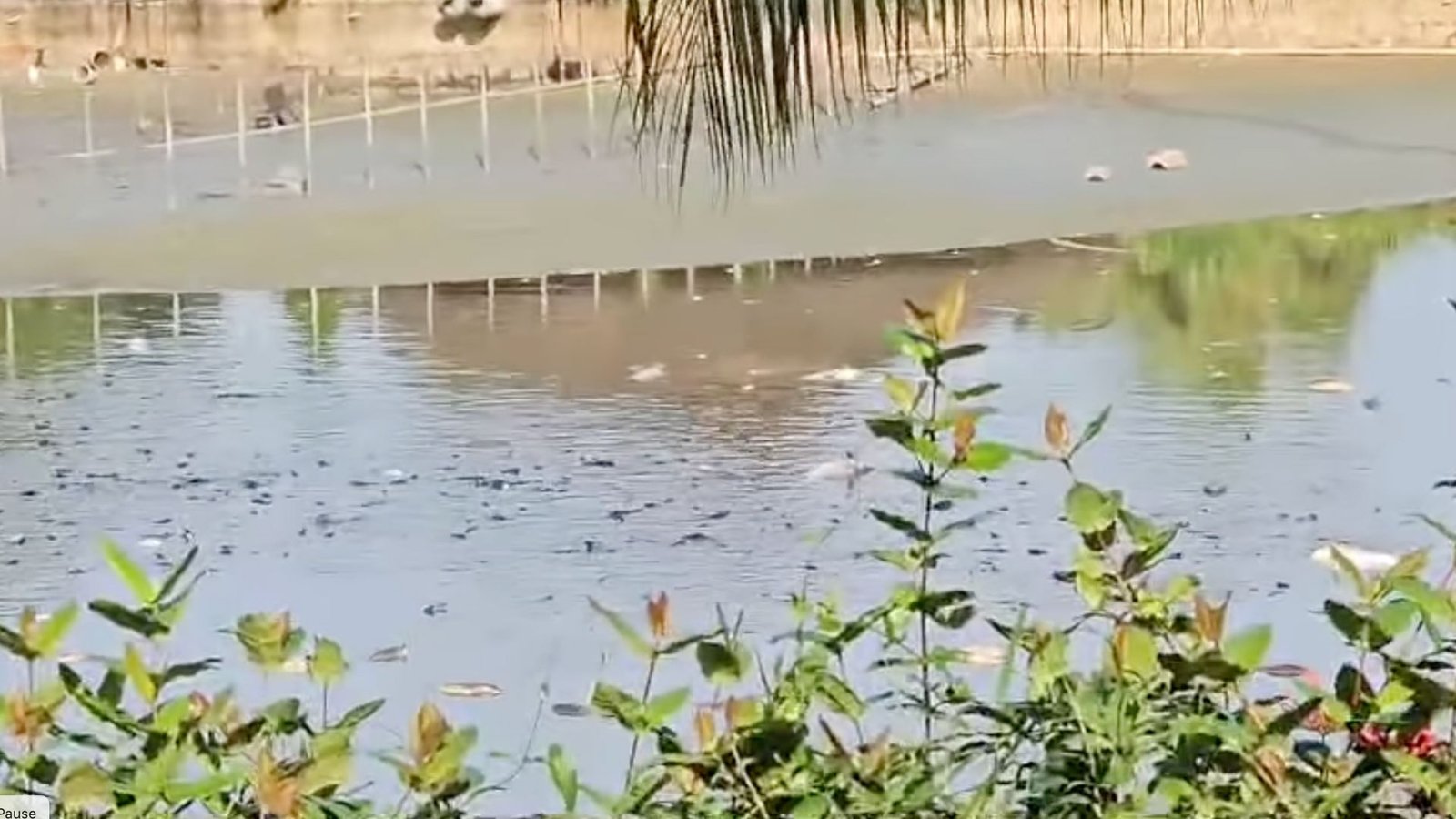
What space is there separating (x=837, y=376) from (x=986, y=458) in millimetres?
2947

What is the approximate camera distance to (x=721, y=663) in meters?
1.45

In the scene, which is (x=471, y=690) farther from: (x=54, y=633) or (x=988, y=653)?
(x=54, y=633)

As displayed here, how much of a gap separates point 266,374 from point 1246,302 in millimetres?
2145

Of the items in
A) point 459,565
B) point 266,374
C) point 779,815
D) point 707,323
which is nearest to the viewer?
point 779,815

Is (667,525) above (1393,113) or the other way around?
the other way around

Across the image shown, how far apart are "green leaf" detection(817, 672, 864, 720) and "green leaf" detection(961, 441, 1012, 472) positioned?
16 centimetres

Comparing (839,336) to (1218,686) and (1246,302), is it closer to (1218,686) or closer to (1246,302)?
(1246,302)

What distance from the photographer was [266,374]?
4555 millimetres

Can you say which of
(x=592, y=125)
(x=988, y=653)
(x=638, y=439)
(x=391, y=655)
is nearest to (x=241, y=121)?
(x=592, y=125)

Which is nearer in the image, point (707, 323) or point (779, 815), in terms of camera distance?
point (779, 815)

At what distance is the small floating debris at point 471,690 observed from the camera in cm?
270

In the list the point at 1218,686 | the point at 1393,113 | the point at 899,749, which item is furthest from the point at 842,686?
the point at 1393,113

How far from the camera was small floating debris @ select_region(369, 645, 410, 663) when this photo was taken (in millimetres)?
2838

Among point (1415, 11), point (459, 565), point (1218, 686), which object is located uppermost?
point (1415, 11)
